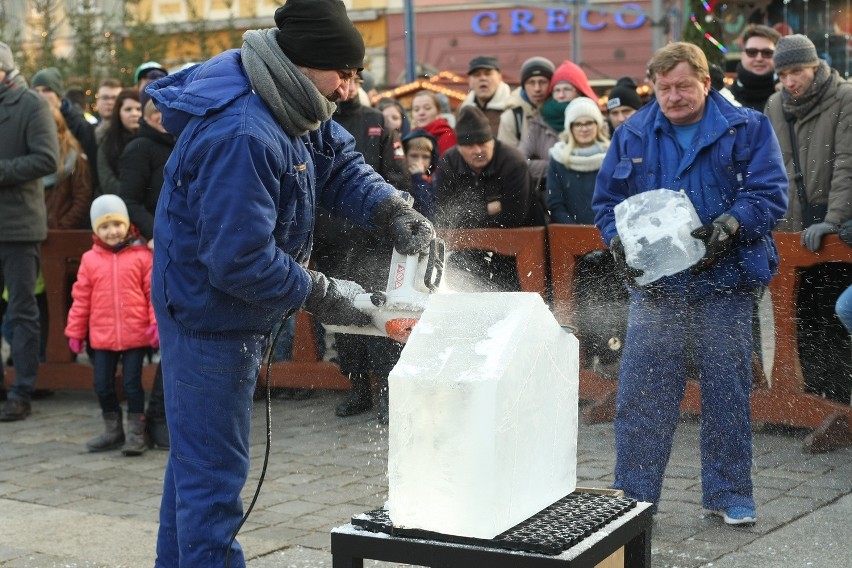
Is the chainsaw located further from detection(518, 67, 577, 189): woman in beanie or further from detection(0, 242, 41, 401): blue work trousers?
detection(518, 67, 577, 189): woman in beanie

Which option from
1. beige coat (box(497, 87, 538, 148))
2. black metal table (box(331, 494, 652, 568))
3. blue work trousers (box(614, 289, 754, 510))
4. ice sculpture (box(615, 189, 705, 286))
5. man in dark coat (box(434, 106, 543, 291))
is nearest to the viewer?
black metal table (box(331, 494, 652, 568))

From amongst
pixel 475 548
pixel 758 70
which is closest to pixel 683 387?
pixel 475 548

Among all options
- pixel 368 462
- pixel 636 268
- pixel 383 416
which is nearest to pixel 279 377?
pixel 383 416

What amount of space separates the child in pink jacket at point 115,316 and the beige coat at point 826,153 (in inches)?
143

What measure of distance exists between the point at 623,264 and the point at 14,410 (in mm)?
4464

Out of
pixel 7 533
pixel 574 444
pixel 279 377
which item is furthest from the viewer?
pixel 279 377

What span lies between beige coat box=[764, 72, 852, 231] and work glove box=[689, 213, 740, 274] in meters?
1.91

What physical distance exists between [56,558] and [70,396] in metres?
3.88

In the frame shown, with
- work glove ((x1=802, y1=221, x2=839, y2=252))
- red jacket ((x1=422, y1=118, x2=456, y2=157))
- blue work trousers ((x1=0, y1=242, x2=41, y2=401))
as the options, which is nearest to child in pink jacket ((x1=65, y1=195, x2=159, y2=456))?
blue work trousers ((x1=0, y1=242, x2=41, y2=401))

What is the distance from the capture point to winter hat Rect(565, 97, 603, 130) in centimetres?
772

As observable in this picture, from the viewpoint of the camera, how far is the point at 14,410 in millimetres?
7777

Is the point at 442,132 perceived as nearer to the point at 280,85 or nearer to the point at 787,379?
the point at 787,379

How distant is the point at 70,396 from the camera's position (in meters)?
8.59

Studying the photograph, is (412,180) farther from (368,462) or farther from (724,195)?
(724,195)
